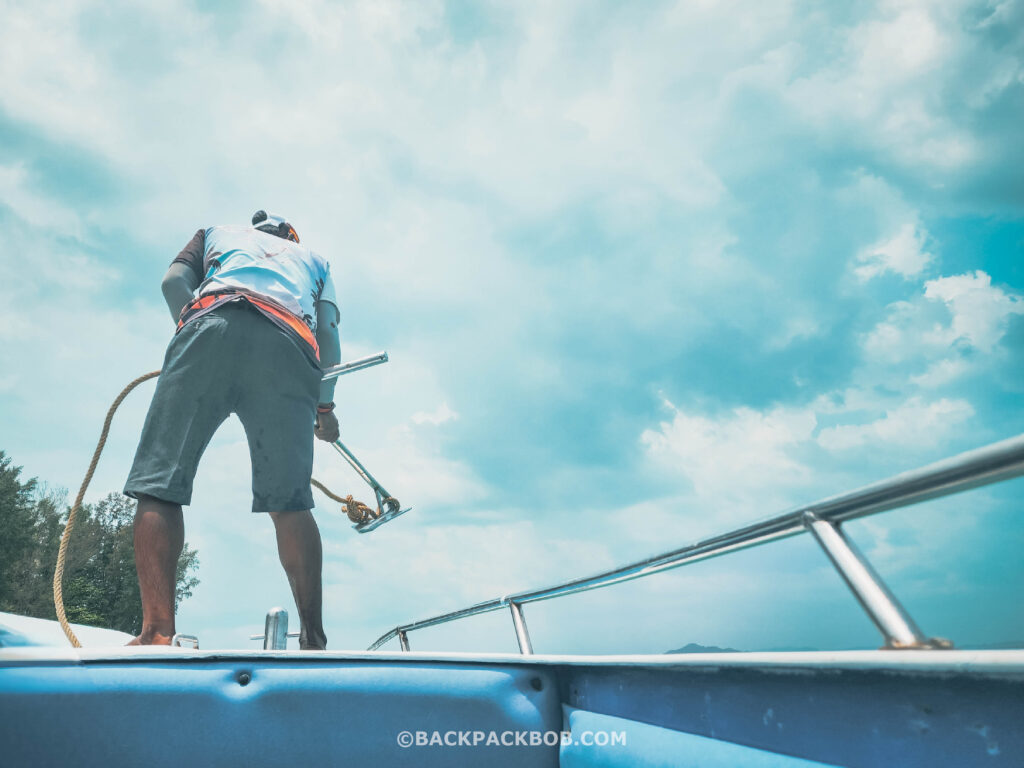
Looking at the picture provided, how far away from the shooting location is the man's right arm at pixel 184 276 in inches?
95.4

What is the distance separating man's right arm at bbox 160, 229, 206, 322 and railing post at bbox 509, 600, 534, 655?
64.7 inches

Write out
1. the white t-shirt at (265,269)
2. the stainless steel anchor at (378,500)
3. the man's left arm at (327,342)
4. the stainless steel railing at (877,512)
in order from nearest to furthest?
the stainless steel railing at (877,512), the white t-shirt at (265,269), the man's left arm at (327,342), the stainless steel anchor at (378,500)

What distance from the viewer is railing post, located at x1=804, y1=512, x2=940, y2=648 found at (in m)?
0.73

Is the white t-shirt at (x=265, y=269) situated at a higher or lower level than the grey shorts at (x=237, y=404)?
higher

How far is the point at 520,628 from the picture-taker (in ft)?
7.66

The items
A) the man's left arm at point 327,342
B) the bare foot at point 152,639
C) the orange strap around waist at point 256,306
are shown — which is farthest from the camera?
the man's left arm at point 327,342

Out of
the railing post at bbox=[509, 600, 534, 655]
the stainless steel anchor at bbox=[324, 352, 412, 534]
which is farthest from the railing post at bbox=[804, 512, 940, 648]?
the stainless steel anchor at bbox=[324, 352, 412, 534]

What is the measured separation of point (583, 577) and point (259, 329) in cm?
135

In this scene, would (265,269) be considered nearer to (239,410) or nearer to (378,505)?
(239,410)

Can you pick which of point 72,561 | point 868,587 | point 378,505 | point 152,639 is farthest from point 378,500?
point 72,561

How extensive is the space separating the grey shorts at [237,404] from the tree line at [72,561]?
35.7 meters

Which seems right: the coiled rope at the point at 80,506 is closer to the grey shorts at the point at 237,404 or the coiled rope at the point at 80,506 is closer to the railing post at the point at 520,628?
the grey shorts at the point at 237,404

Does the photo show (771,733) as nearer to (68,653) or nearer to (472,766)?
(472,766)

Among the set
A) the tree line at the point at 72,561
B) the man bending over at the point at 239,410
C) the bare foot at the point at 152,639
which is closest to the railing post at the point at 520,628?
the man bending over at the point at 239,410
